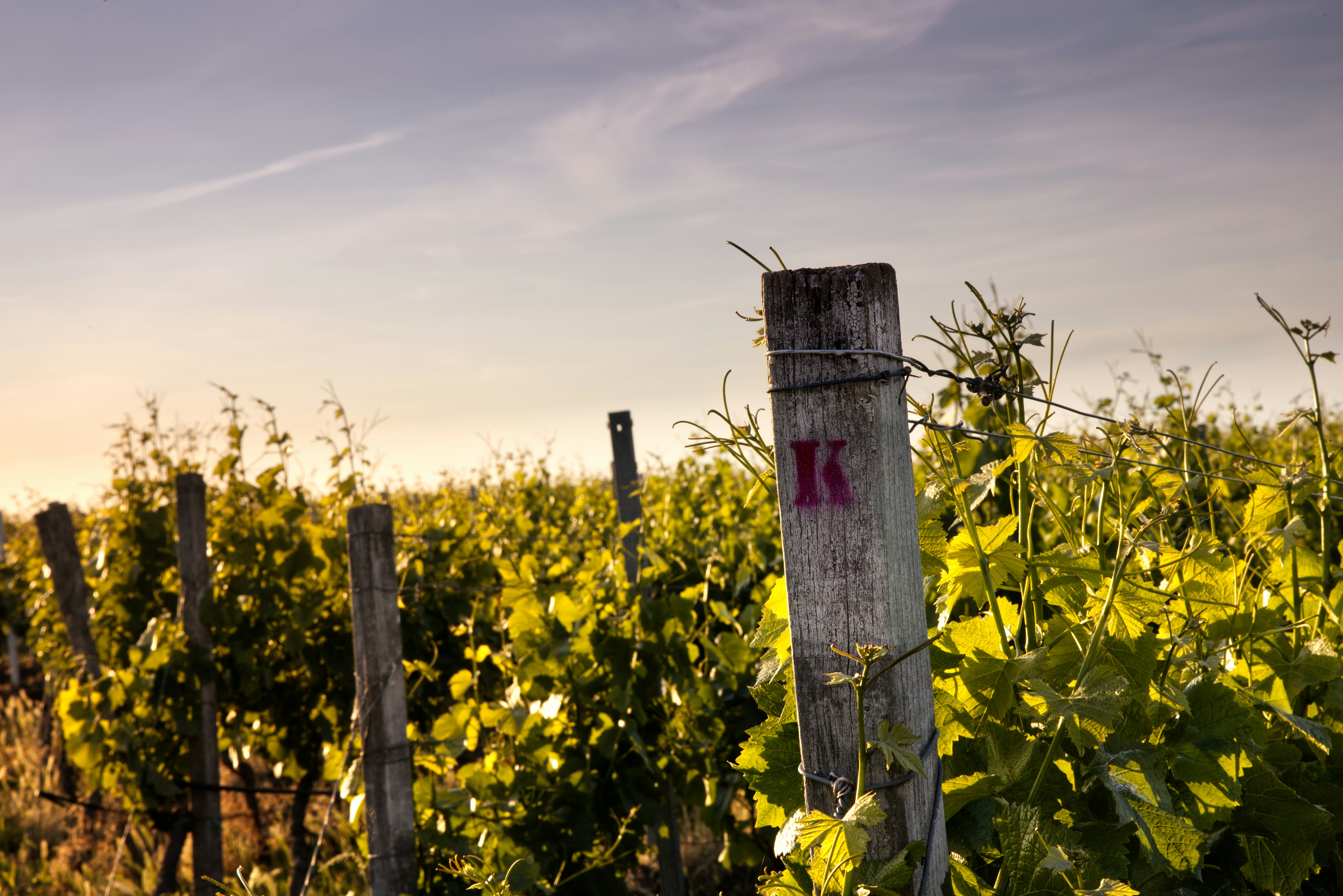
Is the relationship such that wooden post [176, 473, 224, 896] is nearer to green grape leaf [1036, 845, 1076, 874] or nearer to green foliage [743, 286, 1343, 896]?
green foliage [743, 286, 1343, 896]

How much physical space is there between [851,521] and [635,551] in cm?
349

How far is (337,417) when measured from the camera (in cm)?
413

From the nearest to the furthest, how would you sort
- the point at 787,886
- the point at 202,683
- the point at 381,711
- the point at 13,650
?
the point at 787,886
the point at 381,711
the point at 202,683
the point at 13,650

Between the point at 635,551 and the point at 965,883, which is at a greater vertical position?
the point at 635,551

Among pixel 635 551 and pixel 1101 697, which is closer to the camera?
pixel 1101 697

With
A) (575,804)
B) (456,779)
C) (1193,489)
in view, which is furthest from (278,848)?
(1193,489)

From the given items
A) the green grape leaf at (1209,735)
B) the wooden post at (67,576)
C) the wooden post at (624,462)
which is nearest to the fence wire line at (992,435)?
the green grape leaf at (1209,735)

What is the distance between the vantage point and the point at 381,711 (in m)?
2.86

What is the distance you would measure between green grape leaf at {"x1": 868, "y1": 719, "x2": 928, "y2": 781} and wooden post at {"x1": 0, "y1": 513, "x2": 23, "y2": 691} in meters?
8.53

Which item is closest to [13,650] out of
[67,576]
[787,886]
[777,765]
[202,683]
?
[67,576]

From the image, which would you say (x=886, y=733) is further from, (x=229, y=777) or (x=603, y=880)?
(x=229, y=777)

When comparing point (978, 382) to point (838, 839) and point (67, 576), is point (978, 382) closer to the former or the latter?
point (838, 839)

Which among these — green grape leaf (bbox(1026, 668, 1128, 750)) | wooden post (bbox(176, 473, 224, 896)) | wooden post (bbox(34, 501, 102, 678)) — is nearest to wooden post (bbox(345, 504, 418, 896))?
wooden post (bbox(176, 473, 224, 896))

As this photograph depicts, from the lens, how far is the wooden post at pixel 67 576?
5059 millimetres
